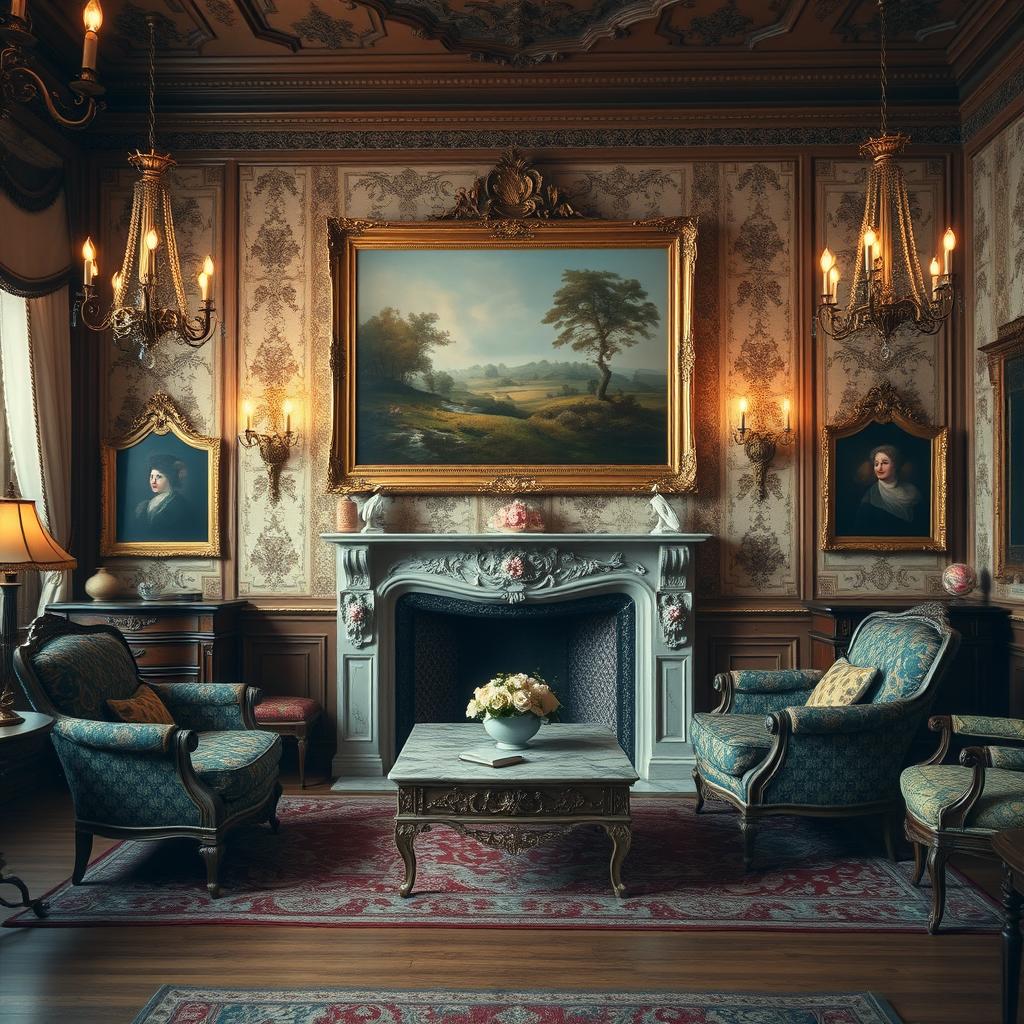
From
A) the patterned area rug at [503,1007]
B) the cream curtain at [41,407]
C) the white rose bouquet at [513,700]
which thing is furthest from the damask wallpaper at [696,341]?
the patterned area rug at [503,1007]

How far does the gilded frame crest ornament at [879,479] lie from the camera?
20.4 ft

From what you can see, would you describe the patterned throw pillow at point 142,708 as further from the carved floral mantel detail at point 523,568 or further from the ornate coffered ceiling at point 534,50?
the ornate coffered ceiling at point 534,50

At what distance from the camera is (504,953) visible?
3.52 meters

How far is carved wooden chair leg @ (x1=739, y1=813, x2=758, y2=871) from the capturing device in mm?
4340

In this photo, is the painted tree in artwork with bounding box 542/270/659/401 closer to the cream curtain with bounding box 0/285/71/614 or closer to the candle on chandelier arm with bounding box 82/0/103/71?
the cream curtain with bounding box 0/285/71/614

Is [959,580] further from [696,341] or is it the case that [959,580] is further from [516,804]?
[516,804]

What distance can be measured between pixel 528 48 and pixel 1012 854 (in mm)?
5126

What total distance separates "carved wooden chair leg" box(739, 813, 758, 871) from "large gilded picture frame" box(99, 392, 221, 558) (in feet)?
12.0

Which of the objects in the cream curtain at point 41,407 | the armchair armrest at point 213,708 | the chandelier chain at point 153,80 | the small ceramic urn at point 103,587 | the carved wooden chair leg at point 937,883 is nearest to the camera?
the carved wooden chair leg at point 937,883

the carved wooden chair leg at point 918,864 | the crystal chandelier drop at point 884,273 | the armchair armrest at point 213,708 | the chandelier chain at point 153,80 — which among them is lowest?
the carved wooden chair leg at point 918,864

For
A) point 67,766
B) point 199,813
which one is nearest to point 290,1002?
point 199,813

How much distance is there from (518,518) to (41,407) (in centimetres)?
286

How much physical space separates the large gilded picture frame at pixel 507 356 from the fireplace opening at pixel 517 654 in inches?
29.8

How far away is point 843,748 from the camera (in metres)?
4.43
